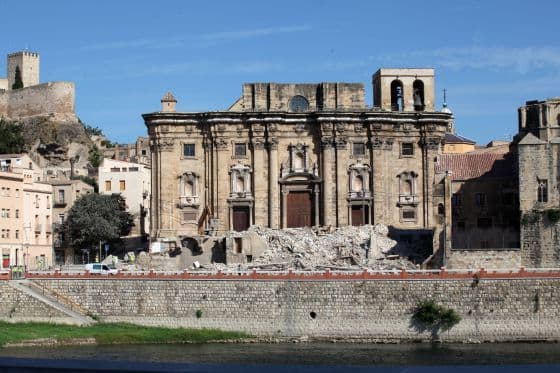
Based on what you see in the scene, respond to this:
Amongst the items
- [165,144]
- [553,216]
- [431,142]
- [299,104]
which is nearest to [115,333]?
[165,144]

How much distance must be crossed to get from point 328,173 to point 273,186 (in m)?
A: 3.76

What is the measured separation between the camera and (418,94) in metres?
71.2

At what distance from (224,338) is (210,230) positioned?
50.3 ft

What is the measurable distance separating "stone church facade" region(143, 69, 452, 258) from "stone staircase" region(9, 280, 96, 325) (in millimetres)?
13421

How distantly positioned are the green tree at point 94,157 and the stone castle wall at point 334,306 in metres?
57.6

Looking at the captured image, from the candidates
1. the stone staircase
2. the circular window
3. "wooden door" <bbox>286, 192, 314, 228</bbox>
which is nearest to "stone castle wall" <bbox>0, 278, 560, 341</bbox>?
the stone staircase

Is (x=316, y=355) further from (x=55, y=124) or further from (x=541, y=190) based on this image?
(x=55, y=124)

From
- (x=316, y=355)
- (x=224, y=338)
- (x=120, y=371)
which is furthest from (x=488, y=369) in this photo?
(x=224, y=338)

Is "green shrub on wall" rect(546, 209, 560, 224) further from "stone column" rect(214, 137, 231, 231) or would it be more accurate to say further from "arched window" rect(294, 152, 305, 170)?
"stone column" rect(214, 137, 231, 231)

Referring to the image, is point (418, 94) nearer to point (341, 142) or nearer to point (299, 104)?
point (341, 142)

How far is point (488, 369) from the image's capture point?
11.9m

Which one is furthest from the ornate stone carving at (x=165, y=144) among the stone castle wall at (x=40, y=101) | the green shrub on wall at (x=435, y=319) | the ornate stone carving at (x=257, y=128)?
the stone castle wall at (x=40, y=101)

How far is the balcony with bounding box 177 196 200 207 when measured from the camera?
67500mm

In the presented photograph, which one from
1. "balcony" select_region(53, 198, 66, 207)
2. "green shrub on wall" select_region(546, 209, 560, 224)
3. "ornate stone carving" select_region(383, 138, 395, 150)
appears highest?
"ornate stone carving" select_region(383, 138, 395, 150)
